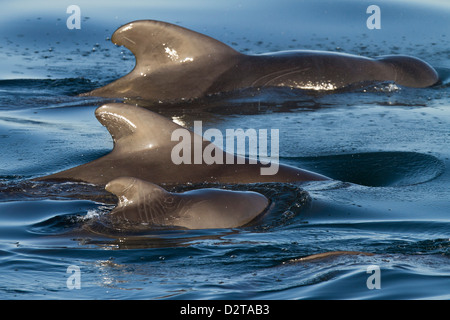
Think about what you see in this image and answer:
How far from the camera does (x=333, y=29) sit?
1684cm

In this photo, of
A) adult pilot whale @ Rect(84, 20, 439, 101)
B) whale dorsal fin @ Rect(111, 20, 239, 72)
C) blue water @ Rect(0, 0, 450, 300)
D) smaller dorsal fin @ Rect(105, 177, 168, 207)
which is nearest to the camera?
blue water @ Rect(0, 0, 450, 300)

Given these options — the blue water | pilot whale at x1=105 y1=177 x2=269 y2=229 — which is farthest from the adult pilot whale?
pilot whale at x1=105 y1=177 x2=269 y2=229

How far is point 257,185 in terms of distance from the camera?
801cm

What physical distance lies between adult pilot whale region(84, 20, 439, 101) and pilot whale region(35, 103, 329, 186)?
3.82 meters

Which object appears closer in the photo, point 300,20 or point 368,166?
point 368,166

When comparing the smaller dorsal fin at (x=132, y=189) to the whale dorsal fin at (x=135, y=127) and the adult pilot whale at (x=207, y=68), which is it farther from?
the adult pilot whale at (x=207, y=68)

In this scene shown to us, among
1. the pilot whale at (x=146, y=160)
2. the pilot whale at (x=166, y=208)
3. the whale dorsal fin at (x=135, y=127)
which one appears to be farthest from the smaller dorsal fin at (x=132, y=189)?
the whale dorsal fin at (x=135, y=127)

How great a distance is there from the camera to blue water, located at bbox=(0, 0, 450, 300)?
604 cm

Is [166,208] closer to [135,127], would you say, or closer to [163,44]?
[135,127]

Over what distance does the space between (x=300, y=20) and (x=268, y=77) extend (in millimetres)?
5243

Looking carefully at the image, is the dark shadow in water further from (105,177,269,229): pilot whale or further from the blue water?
(105,177,269,229): pilot whale

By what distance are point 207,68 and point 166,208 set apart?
547 cm
